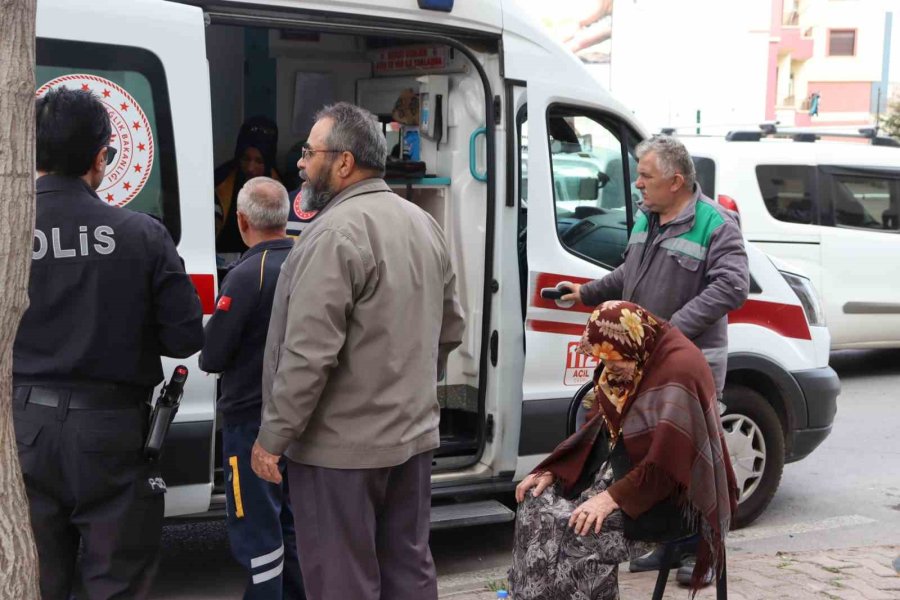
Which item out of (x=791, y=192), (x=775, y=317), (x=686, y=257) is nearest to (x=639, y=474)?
(x=686, y=257)

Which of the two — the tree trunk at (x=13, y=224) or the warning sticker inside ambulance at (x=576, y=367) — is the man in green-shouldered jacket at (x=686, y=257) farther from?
the tree trunk at (x=13, y=224)

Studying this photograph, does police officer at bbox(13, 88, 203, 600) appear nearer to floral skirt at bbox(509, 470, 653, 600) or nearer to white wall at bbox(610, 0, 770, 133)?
floral skirt at bbox(509, 470, 653, 600)

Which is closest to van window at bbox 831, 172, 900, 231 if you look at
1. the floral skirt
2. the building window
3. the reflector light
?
the reflector light

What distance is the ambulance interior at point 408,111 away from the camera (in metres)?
5.29

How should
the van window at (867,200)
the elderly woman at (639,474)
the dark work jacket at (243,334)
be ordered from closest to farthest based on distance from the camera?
the elderly woman at (639,474) < the dark work jacket at (243,334) < the van window at (867,200)

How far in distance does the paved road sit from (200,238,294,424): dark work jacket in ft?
3.86

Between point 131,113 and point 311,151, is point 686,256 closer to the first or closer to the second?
point 311,151

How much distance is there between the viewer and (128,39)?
13.4 ft

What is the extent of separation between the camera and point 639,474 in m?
3.62

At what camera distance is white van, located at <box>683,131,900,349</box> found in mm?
9430

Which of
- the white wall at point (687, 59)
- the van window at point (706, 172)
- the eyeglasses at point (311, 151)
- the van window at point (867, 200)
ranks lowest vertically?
the van window at point (867, 200)

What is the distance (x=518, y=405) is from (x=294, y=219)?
1.36m

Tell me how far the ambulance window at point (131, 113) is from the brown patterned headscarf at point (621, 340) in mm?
1603

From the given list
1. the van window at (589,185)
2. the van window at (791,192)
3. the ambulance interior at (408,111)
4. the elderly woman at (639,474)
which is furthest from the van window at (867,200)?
the elderly woman at (639,474)
